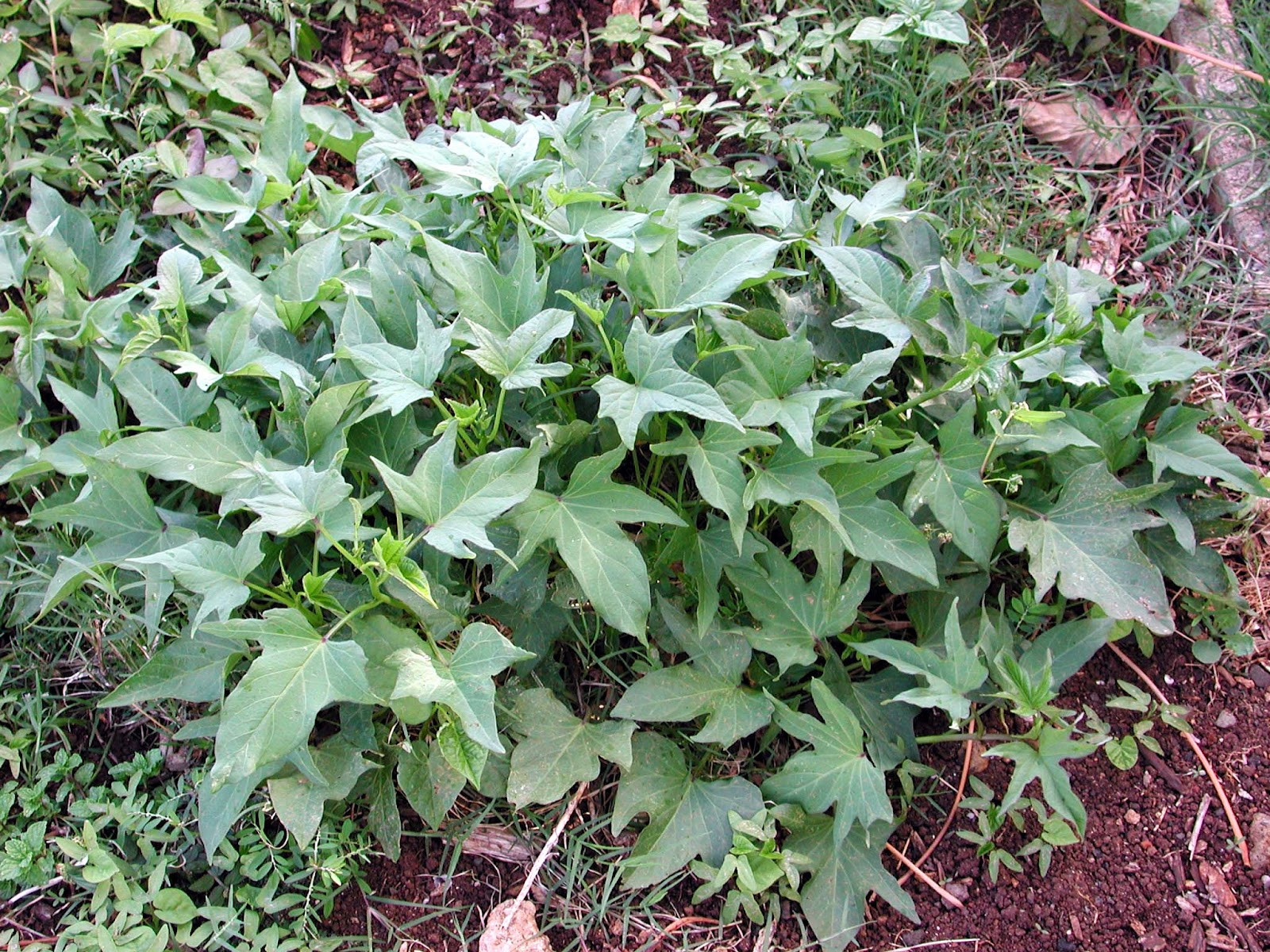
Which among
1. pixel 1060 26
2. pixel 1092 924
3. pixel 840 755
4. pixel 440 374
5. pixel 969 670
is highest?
pixel 1060 26

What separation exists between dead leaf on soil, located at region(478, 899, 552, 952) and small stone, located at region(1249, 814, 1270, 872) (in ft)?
4.44

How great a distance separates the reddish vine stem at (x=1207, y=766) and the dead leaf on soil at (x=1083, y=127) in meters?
1.44

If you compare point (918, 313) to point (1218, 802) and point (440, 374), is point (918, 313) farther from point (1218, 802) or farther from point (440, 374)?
point (1218, 802)

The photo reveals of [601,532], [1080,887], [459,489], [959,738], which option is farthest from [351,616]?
[1080,887]

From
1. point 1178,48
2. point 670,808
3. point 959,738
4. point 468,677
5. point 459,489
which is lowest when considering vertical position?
point 670,808

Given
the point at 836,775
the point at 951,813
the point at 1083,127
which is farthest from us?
the point at 1083,127

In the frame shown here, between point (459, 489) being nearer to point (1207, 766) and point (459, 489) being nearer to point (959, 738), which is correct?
point (959, 738)

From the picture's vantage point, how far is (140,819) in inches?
81.0

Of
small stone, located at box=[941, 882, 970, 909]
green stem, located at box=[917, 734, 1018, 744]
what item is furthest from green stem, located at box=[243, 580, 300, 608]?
small stone, located at box=[941, 882, 970, 909]

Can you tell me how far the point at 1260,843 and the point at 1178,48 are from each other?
6.67ft

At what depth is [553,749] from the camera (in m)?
1.99

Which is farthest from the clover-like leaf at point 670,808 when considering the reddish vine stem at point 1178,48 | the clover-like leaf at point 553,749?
the reddish vine stem at point 1178,48

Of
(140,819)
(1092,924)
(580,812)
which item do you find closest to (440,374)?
(580,812)

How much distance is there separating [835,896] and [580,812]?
505 millimetres
